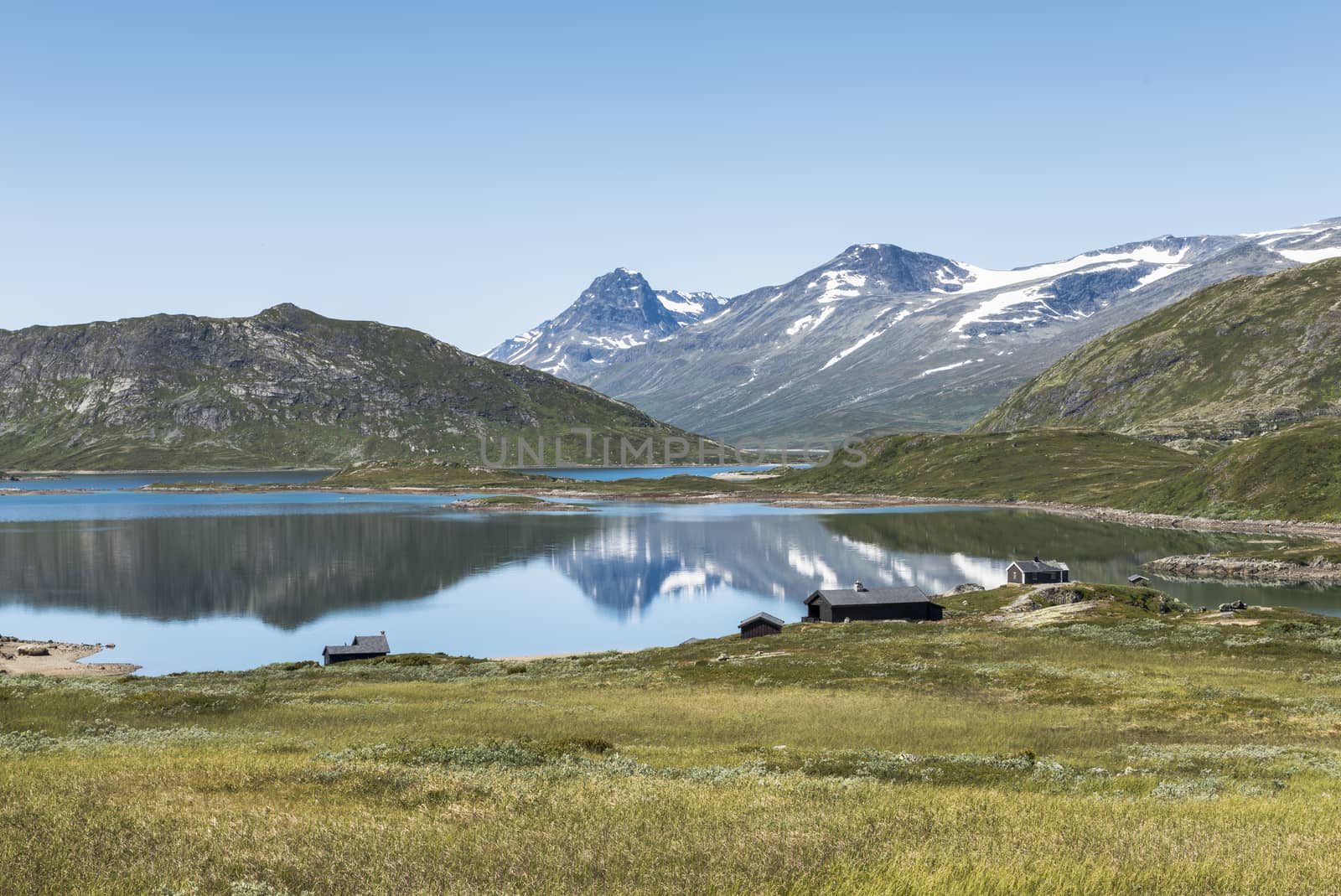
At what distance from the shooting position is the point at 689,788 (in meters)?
19.4

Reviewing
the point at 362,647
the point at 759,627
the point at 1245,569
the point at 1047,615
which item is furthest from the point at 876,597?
the point at 1245,569

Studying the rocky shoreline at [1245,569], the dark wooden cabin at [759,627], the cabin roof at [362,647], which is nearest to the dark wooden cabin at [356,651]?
the cabin roof at [362,647]

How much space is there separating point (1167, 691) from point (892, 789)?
41.6m

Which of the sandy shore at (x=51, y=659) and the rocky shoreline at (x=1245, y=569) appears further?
the rocky shoreline at (x=1245, y=569)

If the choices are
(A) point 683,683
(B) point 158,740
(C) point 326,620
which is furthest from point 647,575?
(B) point 158,740

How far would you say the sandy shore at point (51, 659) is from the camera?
90.2 metres

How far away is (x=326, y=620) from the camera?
425 feet

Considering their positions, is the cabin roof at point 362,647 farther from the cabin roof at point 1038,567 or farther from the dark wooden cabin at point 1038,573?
the cabin roof at point 1038,567

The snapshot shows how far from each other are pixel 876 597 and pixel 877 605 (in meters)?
1.15

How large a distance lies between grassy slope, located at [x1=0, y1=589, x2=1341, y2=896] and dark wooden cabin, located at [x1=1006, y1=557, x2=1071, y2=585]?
71022 millimetres

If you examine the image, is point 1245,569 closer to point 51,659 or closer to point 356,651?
point 356,651

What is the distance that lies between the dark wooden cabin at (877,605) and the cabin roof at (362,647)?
5101 cm

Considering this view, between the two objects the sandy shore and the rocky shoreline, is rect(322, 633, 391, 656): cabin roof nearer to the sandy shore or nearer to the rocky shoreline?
the sandy shore

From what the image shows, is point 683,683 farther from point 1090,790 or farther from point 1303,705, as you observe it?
point 1090,790
